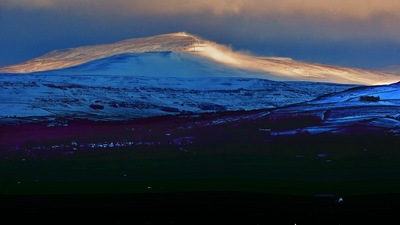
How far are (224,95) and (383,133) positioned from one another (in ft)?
116

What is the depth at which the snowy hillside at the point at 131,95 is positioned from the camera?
78062 mm

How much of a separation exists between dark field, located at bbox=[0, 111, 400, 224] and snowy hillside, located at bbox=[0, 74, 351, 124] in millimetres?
11233

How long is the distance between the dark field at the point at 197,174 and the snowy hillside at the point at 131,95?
11.2 meters

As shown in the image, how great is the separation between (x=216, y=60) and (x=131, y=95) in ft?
66.8

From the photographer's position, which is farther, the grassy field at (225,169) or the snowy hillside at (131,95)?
the snowy hillside at (131,95)

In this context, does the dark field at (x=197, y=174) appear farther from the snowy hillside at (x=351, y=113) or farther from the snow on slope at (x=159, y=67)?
the snow on slope at (x=159, y=67)

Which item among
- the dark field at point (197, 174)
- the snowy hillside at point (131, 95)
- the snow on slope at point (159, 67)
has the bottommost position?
the dark field at point (197, 174)

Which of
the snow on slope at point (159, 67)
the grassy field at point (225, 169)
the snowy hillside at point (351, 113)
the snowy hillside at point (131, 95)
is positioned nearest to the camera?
the grassy field at point (225, 169)

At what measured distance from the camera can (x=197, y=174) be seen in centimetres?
4700

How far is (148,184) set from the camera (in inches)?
1752

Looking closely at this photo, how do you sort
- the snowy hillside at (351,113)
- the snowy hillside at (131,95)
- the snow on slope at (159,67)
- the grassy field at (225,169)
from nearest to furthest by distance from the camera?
1. the grassy field at (225,169)
2. the snowy hillside at (351,113)
3. the snowy hillside at (131,95)
4. the snow on slope at (159,67)

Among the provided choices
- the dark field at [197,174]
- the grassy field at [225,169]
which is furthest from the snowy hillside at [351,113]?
the grassy field at [225,169]

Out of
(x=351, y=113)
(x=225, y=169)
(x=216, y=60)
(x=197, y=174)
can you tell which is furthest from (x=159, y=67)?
(x=197, y=174)

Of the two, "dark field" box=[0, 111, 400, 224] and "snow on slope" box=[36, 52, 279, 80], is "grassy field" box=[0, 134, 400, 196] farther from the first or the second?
"snow on slope" box=[36, 52, 279, 80]
